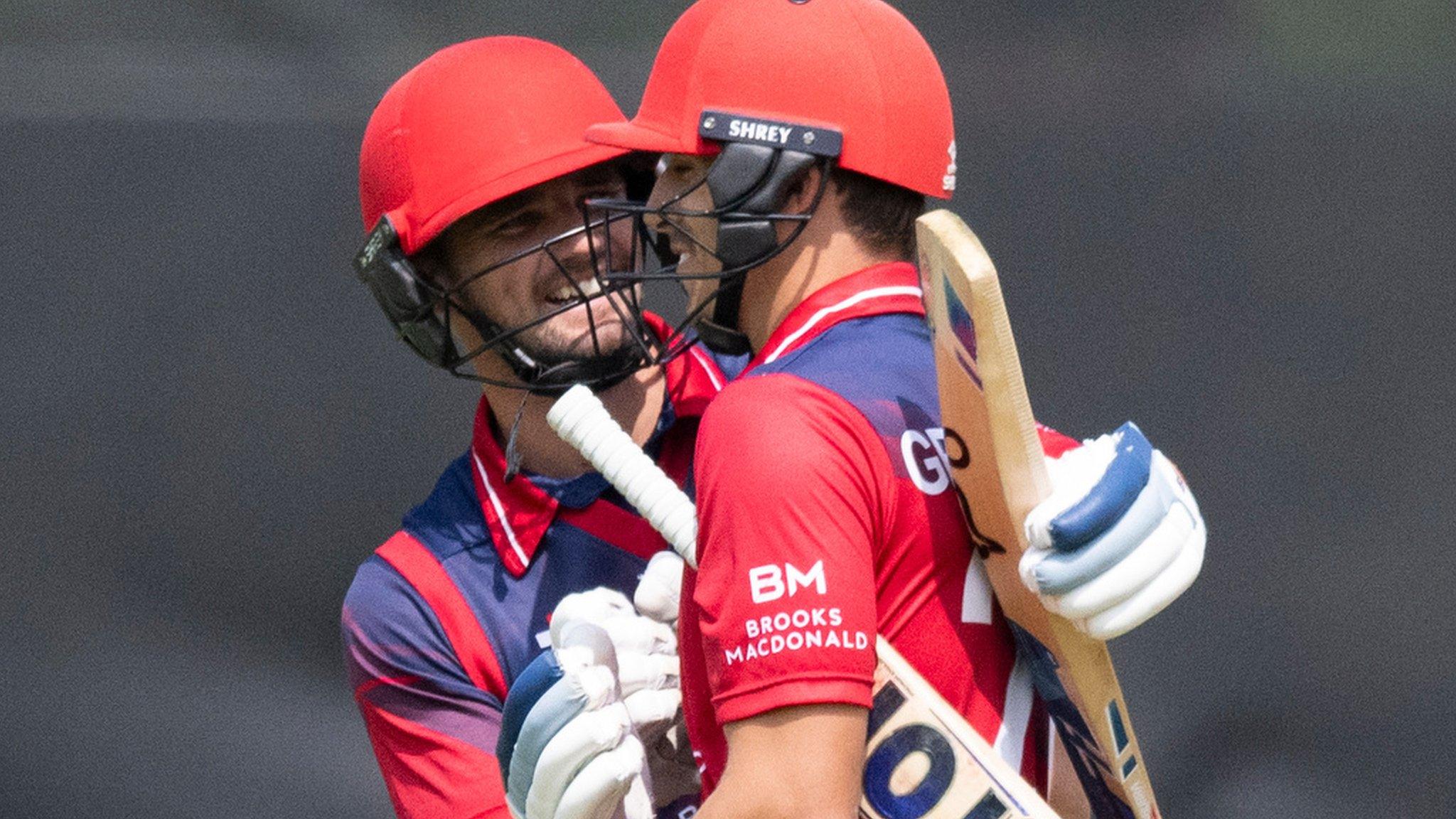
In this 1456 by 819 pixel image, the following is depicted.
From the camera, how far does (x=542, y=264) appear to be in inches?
74.6

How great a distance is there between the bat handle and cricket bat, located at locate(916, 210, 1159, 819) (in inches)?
11.7

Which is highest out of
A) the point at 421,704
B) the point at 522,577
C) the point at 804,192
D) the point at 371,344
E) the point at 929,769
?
the point at 371,344

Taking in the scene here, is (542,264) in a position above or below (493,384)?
above

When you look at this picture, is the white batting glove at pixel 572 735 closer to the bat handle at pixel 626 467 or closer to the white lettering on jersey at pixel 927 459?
the bat handle at pixel 626 467

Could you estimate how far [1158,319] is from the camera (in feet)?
7.66

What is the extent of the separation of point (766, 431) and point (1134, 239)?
1.29m

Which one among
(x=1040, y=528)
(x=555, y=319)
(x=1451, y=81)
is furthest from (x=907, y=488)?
(x=1451, y=81)

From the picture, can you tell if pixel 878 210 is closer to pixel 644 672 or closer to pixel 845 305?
pixel 845 305

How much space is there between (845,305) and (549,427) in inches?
26.7

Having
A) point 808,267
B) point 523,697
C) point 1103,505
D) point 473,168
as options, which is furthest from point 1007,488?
point 473,168

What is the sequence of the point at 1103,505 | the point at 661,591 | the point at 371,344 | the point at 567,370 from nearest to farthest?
the point at 1103,505 → the point at 661,591 → the point at 567,370 → the point at 371,344

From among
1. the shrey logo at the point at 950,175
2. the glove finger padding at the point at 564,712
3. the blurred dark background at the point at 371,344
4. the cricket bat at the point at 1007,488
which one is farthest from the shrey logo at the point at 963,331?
the blurred dark background at the point at 371,344

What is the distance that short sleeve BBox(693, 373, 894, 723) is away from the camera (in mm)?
1166

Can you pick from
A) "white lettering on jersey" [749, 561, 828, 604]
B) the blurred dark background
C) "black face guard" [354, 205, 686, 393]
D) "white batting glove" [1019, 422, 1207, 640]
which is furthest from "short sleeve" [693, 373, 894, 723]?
the blurred dark background
